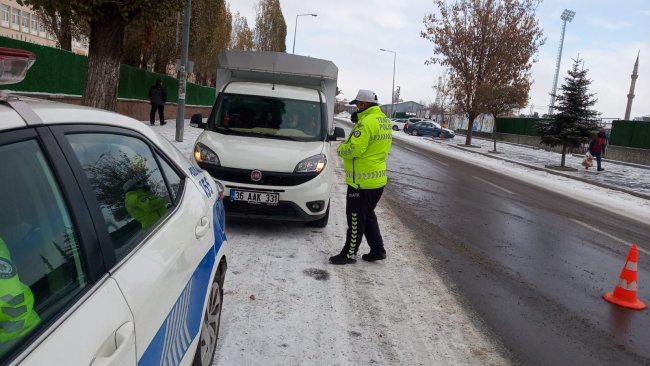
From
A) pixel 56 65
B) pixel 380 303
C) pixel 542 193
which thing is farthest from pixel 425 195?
pixel 56 65

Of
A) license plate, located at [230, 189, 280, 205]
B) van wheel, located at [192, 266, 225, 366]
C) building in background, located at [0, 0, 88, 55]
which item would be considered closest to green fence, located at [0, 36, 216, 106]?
license plate, located at [230, 189, 280, 205]

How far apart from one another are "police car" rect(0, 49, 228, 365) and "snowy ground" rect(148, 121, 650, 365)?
1257 millimetres

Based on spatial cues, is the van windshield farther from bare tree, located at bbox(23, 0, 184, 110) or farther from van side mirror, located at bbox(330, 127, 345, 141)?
bare tree, located at bbox(23, 0, 184, 110)

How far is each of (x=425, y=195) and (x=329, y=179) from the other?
16.0ft

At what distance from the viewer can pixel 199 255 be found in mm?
2506

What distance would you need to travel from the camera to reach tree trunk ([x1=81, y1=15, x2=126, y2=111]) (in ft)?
29.2

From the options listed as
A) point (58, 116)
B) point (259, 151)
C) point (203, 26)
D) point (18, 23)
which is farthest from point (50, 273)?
point (18, 23)

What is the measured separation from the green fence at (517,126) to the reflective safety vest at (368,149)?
3461 centimetres

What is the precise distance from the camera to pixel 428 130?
44344 mm

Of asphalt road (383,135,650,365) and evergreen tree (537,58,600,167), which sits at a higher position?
evergreen tree (537,58,600,167)

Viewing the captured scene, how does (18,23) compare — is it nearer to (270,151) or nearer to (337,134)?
(337,134)

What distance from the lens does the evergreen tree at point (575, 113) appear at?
20672mm

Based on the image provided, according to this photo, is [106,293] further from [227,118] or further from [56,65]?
[56,65]

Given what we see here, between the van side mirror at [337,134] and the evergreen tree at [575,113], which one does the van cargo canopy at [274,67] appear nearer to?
the van side mirror at [337,134]
